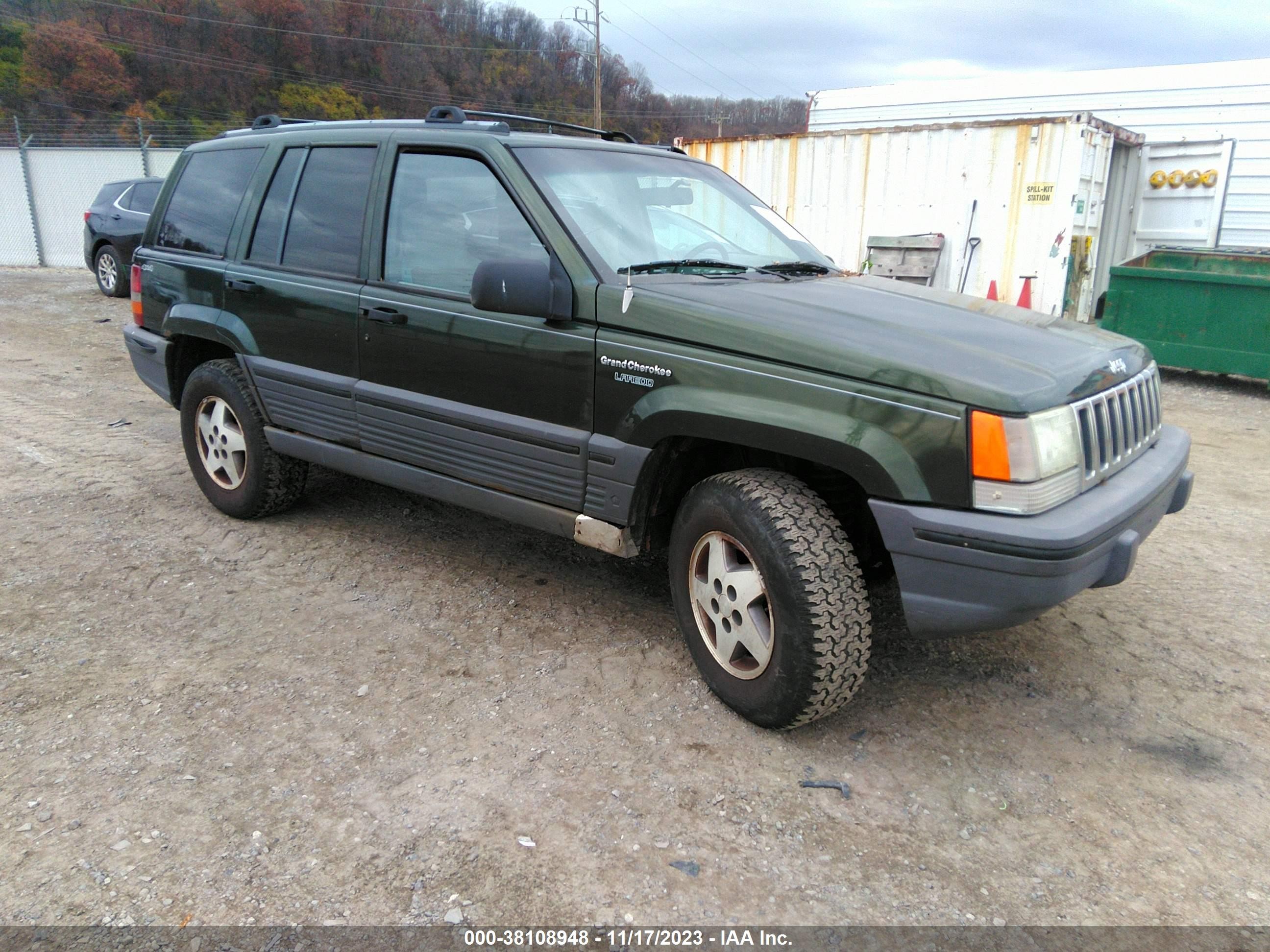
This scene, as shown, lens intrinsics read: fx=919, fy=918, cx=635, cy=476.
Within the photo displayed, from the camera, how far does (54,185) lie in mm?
18469

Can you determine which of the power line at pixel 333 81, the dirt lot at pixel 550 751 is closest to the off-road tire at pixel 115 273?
the dirt lot at pixel 550 751

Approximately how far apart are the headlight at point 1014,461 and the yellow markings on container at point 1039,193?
8419mm

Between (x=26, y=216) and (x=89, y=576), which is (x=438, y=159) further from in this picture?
(x=26, y=216)

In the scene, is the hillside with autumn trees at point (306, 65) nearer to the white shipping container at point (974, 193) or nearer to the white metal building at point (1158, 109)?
the white metal building at point (1158, 109)

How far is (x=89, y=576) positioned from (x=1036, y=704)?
157 inches

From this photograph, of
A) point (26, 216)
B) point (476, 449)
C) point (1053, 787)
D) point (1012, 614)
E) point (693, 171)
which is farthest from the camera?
point (26, 216)

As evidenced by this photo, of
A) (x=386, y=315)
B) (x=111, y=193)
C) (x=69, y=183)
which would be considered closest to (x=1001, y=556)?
(x=386, y=315)

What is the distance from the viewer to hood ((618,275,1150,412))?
2590 mm

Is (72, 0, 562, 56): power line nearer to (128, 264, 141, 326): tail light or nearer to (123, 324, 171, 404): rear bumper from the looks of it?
(128, 264, 141, 326): tail light

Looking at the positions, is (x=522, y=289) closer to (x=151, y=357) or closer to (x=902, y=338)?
(x=902, y=338)

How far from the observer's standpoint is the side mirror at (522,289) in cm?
312

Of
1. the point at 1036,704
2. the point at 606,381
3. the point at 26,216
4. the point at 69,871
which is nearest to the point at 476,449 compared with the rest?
the point at 606,381

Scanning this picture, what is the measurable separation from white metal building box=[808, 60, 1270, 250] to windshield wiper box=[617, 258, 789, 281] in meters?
10.3

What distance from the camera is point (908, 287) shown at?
12.1 feet
